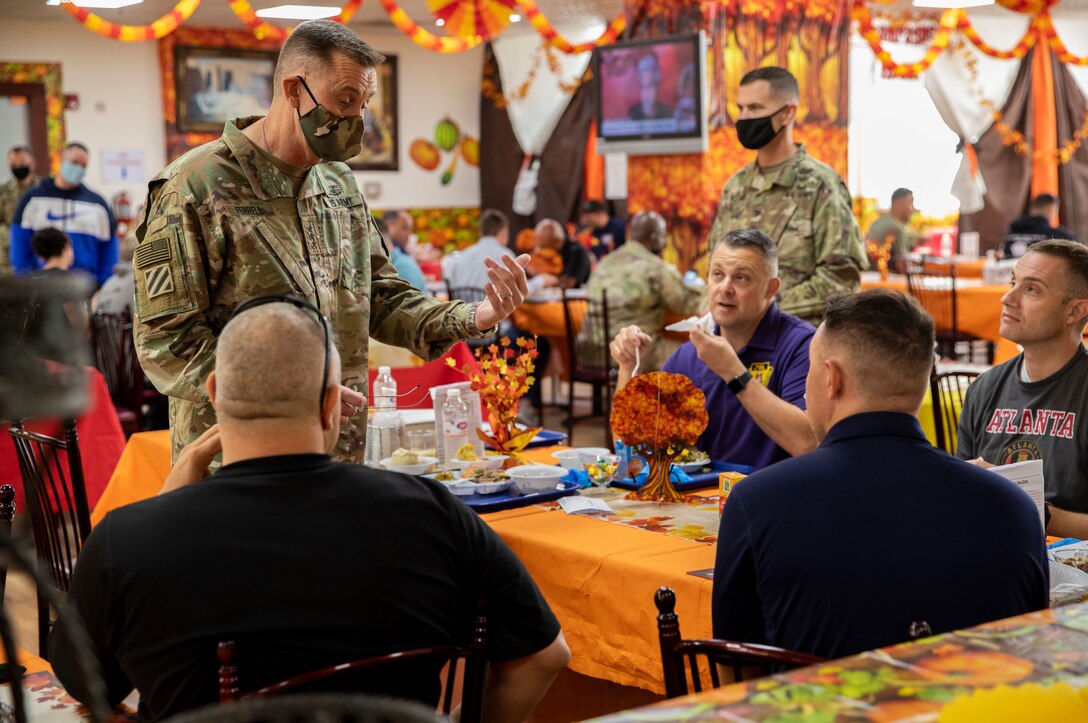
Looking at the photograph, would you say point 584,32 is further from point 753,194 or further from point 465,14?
point 753,194

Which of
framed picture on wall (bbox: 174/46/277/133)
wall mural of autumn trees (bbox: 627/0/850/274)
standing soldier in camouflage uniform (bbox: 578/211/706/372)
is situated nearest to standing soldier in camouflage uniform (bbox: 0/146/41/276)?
framed picture on wall (bbox: 174/46/277/133)

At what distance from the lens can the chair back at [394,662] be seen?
1.44m

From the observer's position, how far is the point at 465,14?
9133 mm

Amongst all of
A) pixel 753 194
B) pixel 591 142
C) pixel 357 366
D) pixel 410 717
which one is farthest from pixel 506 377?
pixel 591 142

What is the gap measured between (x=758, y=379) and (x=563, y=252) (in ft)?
18.8

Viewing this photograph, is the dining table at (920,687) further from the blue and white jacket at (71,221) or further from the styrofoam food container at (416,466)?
the blue and white jacket at (71,221)

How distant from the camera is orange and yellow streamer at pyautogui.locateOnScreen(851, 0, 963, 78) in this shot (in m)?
8.77

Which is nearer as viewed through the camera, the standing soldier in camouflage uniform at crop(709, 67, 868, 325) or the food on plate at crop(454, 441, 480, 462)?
the food on plate at crop(454, 441, 480, 462)

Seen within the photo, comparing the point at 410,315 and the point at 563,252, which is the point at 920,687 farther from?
the point at 563,252

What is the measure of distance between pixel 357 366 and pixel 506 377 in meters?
0.51

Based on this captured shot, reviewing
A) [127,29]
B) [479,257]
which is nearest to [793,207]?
[479,257]

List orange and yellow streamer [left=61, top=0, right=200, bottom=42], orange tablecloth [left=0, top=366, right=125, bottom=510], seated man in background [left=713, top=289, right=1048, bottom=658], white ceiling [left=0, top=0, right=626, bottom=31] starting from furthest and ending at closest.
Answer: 1. white ceiling [left=0, top=0, right=626, bottom=31]
2. orange and yellow streamer [left=61, top=0, right=200, bottom=42]
3. orange tablecloth [left=0, top=366, right=125, bottom=510]
4. seated man in background [left=713, top=289, right=1048, bottom=658]

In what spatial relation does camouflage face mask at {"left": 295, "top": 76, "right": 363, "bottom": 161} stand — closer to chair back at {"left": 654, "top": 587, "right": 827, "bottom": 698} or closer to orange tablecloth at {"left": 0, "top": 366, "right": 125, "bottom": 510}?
chair back at {"left": 654, "top": 587, "right": 827, "bottom": 698}

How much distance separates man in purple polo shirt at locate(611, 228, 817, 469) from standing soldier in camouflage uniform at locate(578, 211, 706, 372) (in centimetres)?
328
